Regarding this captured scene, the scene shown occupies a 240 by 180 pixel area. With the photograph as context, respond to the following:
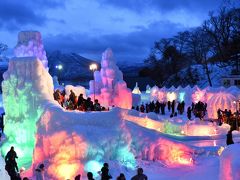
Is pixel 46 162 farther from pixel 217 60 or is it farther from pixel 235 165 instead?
pixel 217 60

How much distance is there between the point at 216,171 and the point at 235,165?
5352 mm

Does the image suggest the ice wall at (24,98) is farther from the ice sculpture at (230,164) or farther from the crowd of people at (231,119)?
the crowd of people at (231,119)

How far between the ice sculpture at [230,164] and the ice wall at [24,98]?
8.92 meters

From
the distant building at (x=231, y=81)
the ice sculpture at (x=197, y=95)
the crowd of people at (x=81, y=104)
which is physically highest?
the distant building at (x=231, y=81)

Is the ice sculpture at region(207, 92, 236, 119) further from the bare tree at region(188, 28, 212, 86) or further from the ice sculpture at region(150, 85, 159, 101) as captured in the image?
the bare tree at region(188, 28, 212, 86)

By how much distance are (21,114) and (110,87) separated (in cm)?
1263

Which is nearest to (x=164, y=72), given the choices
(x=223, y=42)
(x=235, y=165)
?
(x=223, y=42)

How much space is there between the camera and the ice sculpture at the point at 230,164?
8016 mm

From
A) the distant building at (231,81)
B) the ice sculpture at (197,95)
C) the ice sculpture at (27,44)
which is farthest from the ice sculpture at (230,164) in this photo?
the distant building at (231,81)

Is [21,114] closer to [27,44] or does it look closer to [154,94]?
[27,44]

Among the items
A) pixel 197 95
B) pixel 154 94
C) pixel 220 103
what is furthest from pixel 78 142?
Result: pixel 154 94

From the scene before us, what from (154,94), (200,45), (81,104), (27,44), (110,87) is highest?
(200,45)

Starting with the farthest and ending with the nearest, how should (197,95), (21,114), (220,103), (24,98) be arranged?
(197,95)
(220,103)
(21,114)
(24,98)

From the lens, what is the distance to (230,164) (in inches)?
327
